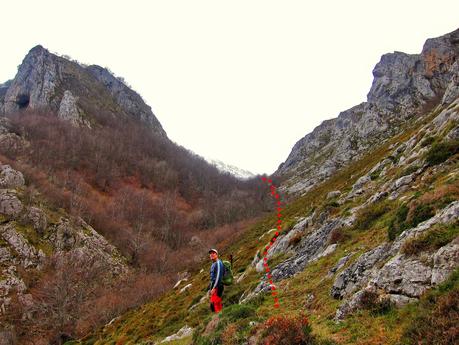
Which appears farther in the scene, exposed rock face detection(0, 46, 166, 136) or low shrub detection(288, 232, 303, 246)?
exposed rock face detection(0, 46, 166, 136)

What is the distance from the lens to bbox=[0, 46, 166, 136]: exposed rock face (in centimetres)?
14125

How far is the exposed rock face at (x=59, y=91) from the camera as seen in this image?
141250 mm

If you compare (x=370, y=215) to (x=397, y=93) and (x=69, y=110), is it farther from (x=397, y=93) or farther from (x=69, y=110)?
(x=69, y=110)

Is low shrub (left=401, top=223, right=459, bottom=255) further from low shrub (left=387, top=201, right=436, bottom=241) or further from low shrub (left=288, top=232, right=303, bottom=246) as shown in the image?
low shrub (left=288, top=232, right=303, bottom=246)

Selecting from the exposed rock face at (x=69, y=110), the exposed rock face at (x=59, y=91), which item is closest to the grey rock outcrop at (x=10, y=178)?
the exposed rock face at (x=69, y=110)

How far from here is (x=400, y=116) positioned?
9231 centimetres

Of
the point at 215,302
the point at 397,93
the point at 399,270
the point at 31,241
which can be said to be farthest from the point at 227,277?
the point at 397,93

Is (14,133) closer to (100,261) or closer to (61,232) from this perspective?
(61,232)

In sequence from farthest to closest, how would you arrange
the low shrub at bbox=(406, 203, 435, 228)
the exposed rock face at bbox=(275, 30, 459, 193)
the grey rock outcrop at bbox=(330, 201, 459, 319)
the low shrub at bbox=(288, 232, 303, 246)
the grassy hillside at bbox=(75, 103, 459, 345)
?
1. the exposed rock face at bbox=(275, 30, 459, 193)
2. the low shrub at bbox=(288, 232, 303, 246)
3. the low shrub at bbox=(406, 203, 435, 228)
4. the grey rock outcrop at bbox=(330, 201, 459, 319)
5. the grassy hillside at bbox=(75, 103, 459, 345)

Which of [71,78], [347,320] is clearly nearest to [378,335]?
[347,320]

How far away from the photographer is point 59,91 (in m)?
149

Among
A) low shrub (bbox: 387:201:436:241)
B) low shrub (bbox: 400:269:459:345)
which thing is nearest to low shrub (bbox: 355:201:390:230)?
low shrub (bbox: 387:201:436:241)

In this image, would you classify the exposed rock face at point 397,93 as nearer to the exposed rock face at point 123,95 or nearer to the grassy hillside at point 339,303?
the grassy hillside at point 339,303

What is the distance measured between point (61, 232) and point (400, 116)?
93.3m
